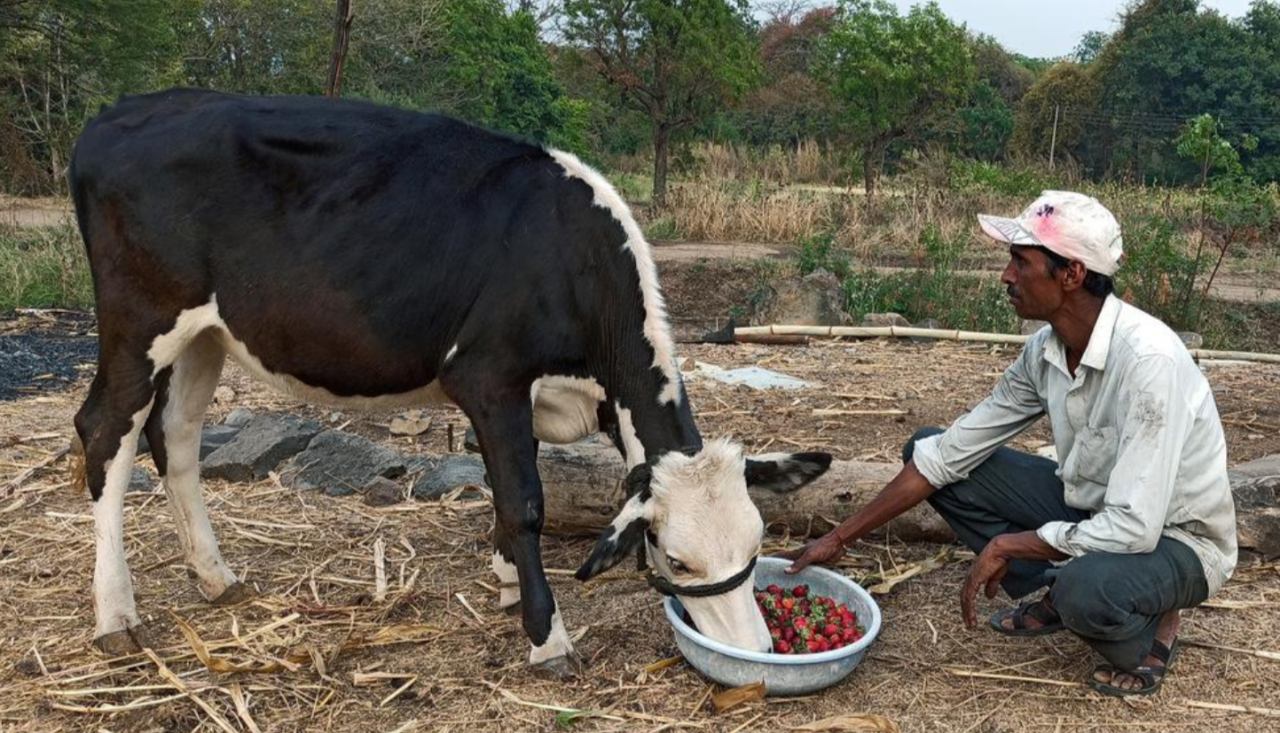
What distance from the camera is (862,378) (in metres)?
7.72

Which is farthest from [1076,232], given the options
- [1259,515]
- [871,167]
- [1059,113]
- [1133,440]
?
[1059,113]

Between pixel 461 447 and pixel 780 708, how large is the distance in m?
3.32

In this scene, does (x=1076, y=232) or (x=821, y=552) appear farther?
(x=821, y=552)

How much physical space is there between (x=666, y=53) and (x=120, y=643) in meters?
16.4

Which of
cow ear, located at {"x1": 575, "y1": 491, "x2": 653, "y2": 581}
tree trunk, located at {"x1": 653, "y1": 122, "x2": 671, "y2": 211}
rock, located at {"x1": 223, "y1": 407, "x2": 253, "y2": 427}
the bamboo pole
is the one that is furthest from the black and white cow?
tree trunk, located at {"x1": 653, "y1": 122, "x2": 671, "y2": 211}

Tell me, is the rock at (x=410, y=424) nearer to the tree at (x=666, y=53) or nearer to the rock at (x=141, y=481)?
the rock at (x=141, y=481)

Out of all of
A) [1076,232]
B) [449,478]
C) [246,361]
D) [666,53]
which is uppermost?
[666,53]

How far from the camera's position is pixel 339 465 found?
545 cm

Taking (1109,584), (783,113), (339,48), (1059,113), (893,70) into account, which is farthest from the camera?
(783,113)

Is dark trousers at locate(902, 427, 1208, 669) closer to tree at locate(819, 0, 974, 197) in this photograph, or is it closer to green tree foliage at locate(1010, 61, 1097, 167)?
tree at locate(819, 0, 974, 197)

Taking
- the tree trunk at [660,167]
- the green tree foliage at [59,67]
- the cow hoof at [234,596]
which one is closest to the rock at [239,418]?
the cow hoof at [234,596]

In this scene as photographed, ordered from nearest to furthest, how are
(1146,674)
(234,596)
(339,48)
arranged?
(1146,674) → (234,596) → (339,48)

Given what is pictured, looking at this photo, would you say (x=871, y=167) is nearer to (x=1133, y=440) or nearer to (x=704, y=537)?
(x=1133, y=440)

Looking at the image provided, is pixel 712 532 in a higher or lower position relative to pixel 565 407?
lower
